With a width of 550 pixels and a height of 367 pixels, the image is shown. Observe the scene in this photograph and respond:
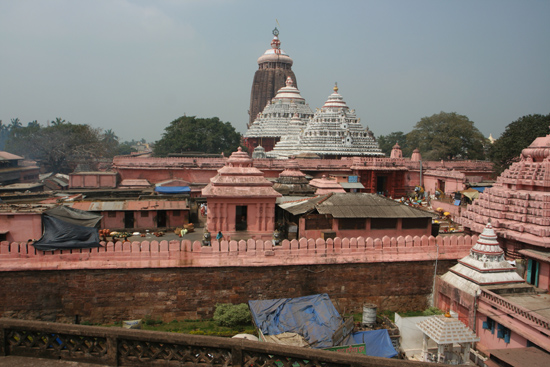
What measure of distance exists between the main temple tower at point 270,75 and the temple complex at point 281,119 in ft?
34.2

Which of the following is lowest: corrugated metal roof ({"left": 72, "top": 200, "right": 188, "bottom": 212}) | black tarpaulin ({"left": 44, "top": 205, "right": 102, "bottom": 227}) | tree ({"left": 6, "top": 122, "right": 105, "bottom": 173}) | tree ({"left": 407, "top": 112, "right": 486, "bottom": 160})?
corrugated metal roof ({"left": 72, "top": 200, "right": 188, "bottom": 212})

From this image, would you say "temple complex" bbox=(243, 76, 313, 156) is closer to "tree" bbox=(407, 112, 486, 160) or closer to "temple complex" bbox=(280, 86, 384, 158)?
"temple complex" bbox=(280, 86, 384, 158)

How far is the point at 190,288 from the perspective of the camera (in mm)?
13539

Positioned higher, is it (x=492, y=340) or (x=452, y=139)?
(x=452, y=139)

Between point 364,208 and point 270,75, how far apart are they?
2313 inches

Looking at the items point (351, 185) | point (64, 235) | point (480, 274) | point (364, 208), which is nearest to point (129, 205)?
point (64, 235)

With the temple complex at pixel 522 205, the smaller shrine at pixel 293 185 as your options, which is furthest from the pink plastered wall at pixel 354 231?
the smaller shrine at pixel 293 185

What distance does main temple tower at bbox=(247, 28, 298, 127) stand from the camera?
238 feet

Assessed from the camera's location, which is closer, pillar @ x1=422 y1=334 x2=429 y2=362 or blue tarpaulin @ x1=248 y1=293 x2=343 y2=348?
pillar @ x1=422 y1=334 x2=429 y2=362

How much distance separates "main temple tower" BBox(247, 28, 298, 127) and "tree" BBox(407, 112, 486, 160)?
2564 cm

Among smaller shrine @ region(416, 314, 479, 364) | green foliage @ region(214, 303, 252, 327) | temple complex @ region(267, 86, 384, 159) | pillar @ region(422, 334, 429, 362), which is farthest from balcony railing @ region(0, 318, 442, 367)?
temple complex @ region(267, 86, 384, 159)

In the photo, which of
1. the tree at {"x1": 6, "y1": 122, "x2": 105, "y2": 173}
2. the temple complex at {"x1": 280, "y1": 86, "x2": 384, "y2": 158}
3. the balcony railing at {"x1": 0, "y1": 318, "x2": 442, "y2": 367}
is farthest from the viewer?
the tree at {"x1": 6, "y1": 122, "x2": 105, "y2": 173}

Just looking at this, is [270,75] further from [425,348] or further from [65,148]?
[425,348]

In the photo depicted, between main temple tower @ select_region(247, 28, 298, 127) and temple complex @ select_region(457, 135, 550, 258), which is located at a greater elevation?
main temple tower @ select_region(247, 28, 298, 127)
